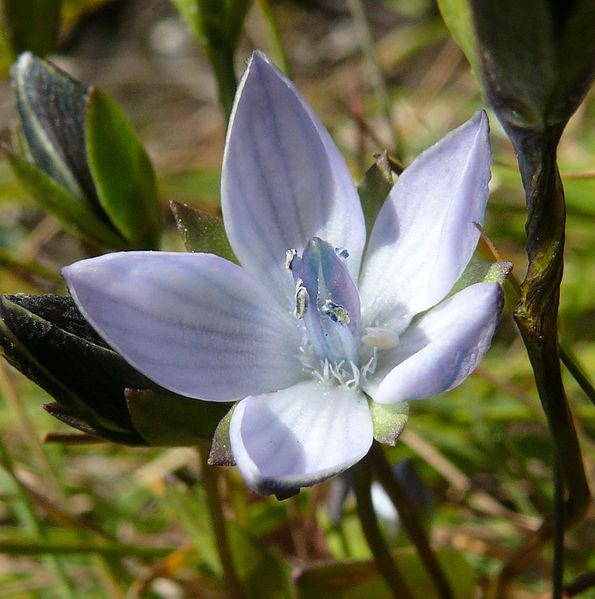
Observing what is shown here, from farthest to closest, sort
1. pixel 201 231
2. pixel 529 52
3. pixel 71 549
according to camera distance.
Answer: pixel 71 549 → pixel 201 231 → pixel 529 52

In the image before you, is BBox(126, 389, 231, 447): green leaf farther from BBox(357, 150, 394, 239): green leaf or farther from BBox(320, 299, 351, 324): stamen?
BBox(357, 150, 394, 239): green leaf

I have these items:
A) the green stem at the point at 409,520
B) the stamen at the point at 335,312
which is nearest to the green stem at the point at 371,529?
the green stem at the point at 409,520

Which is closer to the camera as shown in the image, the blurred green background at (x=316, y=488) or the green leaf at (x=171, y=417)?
the green leaf at (x=171, y=417)

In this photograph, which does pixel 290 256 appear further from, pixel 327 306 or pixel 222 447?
pixel 222 447

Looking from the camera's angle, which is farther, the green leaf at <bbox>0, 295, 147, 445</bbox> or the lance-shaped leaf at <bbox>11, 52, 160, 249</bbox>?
the lance-shaped leaf at <bbox>11, 52, 160, 249</bbox>

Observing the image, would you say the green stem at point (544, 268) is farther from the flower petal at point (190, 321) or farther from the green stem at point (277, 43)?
the green stem at point (277, 43)

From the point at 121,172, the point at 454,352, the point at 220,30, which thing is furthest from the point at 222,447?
the point at 220,30

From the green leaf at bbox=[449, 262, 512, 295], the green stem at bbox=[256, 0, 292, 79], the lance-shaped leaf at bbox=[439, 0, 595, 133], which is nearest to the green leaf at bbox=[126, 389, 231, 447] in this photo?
the green leaf at bbox=[449, 262, 512, 295]
